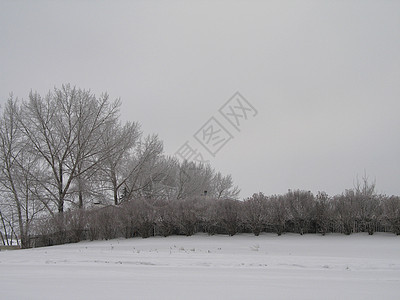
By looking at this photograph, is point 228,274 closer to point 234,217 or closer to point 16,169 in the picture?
point 234,217

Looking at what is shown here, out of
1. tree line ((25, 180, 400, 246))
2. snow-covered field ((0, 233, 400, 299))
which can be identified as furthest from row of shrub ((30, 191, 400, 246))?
snow-covered field ((0, 233, 400, 299))

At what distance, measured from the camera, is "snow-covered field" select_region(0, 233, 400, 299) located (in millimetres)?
5570

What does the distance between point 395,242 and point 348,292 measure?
729 centimetres

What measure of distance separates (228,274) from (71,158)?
18.9 metres

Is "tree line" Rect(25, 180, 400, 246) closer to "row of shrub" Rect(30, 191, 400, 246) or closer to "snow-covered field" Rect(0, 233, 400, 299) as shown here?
"row of shrub" Rect(30, 191, 400, 246)

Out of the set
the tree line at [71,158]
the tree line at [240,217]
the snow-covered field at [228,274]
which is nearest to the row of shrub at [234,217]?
the tree line at [240,217]

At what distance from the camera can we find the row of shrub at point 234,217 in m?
13.2

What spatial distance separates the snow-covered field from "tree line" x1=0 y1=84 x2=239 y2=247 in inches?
491

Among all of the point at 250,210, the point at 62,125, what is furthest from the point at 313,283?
the point at 62,125

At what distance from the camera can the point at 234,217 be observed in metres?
14.5

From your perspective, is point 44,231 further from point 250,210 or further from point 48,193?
point 250,210

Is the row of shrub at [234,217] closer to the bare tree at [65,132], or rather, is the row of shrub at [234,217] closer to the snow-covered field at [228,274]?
the snow-covered field at [228,274]

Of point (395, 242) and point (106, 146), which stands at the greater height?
point (106, 146)

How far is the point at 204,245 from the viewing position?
42.8 ft
